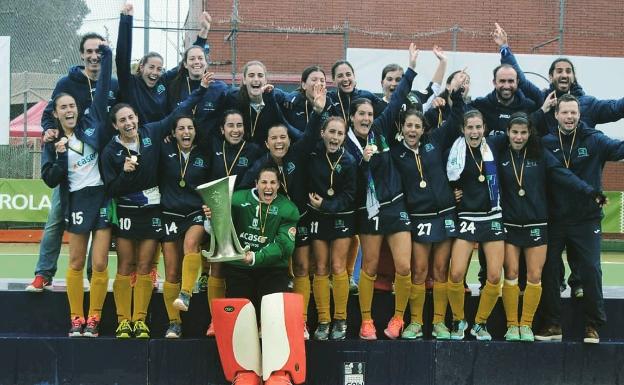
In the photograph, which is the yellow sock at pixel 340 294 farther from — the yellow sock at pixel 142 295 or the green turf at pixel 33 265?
the green turf at pixel 33 265

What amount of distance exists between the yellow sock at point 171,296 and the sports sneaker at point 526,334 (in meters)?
2.74

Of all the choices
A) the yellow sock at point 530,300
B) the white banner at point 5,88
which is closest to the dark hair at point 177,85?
the yellow sock at point 530,300

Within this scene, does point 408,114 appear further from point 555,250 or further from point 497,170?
point 555,250

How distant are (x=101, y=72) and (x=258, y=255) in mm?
1937

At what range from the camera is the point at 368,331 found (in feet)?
19.8

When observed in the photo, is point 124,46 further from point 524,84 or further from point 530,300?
point 530,300

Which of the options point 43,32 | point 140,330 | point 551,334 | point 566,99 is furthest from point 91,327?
point 43,32

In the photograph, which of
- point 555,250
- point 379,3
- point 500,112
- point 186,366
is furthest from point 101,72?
point 379,3

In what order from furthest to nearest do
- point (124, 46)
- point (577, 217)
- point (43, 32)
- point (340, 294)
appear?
point (43, 32) → point (124, 46) → point (577, 217) → point (340, 294)

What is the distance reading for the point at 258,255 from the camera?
5.46m

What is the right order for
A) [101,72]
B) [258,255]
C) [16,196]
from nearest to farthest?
[258,255], [101,72], [16,196]

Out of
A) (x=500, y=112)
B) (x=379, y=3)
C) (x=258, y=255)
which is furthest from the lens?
(x=379, y=3)

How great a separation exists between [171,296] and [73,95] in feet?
6.21

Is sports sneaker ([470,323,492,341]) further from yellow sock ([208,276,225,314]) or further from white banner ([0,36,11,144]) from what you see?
white banner ([0,36,11,144])
